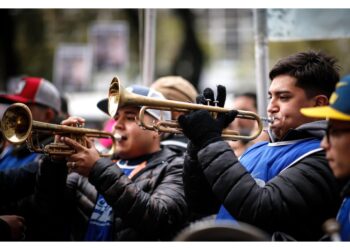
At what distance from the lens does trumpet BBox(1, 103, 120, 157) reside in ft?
14.0

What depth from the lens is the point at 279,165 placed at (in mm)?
3578

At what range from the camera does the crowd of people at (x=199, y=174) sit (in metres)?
3.35

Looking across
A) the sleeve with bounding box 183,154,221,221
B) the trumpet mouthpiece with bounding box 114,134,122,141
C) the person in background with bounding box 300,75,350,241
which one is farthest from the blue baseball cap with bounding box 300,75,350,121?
the trumpet mouthpiece with bounding box 114,134,122,141

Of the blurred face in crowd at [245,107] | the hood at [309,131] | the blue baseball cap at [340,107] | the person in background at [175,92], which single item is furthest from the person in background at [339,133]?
the blurred face in crowd at [245,107]

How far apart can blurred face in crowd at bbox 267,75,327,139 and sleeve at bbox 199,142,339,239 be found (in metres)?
0.32

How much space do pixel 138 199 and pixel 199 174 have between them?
437 mm

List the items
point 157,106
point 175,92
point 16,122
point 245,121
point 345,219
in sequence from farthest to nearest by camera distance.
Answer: point 245,121
point 175,92
point 16,122
point 157,106
point 345,219

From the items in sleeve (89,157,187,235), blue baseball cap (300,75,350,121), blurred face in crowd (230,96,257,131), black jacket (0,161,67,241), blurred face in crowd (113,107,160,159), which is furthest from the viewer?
blurred face in crowd (230,96,257,131)

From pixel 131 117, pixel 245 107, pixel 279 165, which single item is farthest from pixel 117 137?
pixel 245 107

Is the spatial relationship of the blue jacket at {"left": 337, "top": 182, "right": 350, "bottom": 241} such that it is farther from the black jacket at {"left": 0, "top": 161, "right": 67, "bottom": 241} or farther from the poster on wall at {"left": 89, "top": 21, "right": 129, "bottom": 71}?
the poster on wall at {"left": 89, "top": 21, "right": 129, "bottom": 71}

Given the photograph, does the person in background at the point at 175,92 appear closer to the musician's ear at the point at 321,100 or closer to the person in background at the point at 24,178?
the person in background at the point at 24,178

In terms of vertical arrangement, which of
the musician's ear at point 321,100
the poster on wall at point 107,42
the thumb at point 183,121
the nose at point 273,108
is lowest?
the thumb at point 183,121

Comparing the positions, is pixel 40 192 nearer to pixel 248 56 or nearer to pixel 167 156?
pixel 167 156

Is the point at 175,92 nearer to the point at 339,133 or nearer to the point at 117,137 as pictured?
the point at 117,137
